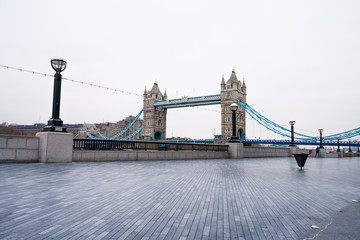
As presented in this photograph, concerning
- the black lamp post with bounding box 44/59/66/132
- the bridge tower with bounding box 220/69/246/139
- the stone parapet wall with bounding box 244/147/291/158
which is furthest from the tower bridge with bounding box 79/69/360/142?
the black lamp post with bounding box 44/59/66/132

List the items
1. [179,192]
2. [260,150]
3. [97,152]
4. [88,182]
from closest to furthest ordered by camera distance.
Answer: [179,192] < [88,182] < [97,152] < [260,150]

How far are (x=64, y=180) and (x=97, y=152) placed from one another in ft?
18.7

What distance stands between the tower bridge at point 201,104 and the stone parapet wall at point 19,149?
8000cm

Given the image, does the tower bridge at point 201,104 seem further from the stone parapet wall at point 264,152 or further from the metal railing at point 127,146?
the metal railing at point 127,146

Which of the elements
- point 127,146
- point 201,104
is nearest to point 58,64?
point 127,146

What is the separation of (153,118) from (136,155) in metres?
98.3

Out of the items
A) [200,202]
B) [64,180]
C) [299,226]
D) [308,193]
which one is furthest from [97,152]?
[299,226]

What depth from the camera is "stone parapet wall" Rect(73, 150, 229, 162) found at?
1112 cm

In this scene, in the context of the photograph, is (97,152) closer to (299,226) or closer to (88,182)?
(88,182)

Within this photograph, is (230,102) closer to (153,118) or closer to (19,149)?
(153,118)

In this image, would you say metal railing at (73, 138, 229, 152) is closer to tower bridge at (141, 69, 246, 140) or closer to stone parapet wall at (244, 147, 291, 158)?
stone parapet wall at (244, 147, 291, 158)

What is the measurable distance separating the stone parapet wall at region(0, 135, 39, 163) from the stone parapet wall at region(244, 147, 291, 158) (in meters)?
15.7

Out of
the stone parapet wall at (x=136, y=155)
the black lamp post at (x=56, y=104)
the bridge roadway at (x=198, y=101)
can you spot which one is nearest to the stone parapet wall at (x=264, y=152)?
the stone parapet wall at (x=136, y=155)

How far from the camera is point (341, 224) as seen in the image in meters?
3.30
